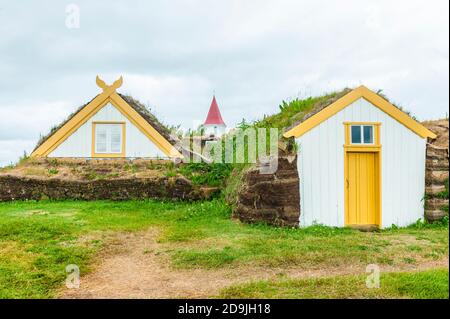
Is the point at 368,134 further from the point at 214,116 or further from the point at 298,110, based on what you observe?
the point at 214,116

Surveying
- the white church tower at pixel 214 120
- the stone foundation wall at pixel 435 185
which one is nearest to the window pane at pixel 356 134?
the stone foundation wall at pixel 435 185

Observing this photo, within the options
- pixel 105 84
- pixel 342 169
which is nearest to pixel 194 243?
pixel 342 169

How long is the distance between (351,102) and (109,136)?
10.1 metres

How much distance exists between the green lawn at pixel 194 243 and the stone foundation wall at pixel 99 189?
2.21m

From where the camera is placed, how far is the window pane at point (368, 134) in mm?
13742

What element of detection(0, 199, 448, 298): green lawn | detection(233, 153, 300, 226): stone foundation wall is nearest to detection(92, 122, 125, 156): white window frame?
detection(0, 199, 448, 298): green lawn

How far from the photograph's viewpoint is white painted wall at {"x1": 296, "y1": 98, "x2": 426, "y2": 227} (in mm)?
13391

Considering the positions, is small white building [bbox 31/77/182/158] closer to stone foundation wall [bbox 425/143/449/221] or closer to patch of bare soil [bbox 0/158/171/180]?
patch of bare soil [bbox 0/158/171/180]

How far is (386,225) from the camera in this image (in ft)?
45.1

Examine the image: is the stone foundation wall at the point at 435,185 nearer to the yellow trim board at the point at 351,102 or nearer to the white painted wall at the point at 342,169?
the white painted wall at the point at 342,169

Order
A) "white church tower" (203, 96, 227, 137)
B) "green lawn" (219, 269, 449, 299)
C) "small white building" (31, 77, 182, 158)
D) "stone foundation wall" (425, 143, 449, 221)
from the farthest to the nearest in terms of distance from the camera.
Result: 1. "white church tower" (203, 96, 227, 137)
2. "small white building" (31, 77, 182, 158)
3. "stone foundation wall" (425, 143, 449, 221)
4. "green lawn" (219, 269, 449, 299)

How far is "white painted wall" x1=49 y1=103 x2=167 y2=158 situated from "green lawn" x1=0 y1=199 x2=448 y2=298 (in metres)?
4.42

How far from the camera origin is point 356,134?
13703 millimetres
